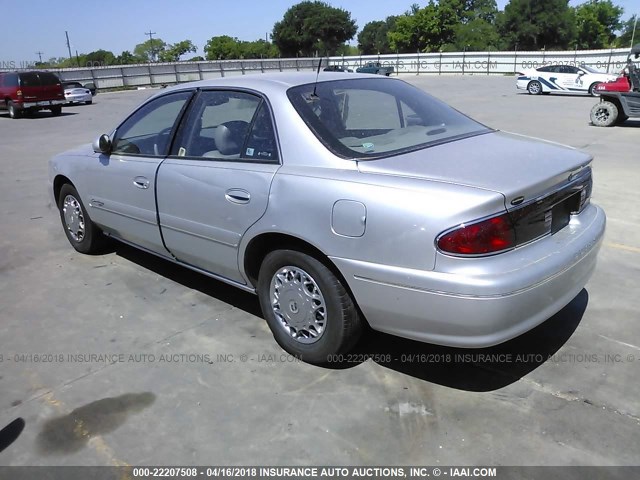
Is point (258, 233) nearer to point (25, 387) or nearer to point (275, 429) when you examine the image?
point (275, 429)

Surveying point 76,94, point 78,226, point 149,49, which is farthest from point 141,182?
point 149,49

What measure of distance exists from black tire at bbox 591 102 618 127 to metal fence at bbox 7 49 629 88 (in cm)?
2357

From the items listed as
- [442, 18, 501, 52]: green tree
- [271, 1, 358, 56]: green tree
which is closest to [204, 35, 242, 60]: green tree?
[271, 1, 358, 56]: green tree

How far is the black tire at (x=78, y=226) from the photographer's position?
5.16 metres

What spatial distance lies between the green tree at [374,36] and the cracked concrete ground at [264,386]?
4589 inches

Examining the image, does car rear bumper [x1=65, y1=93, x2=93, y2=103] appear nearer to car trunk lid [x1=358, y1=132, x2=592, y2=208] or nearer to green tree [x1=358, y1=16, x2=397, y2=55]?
car trunk lid [x1=358, y1=132, x2=592, y2=208]

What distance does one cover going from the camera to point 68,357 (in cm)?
354

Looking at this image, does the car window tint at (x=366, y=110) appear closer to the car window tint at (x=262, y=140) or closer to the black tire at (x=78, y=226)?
the car window tint at (x=262, y=140)

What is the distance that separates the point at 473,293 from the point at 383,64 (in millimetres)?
54369

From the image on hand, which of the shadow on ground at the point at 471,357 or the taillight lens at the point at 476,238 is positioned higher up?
the taillight lens at the point at 476,238

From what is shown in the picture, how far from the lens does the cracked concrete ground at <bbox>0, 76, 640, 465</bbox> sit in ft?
8.72

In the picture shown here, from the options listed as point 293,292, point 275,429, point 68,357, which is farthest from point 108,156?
point 275,429

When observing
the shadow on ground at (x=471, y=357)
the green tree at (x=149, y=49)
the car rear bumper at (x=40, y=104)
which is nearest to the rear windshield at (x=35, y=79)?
the car rear bumper at (x=40, y=104)

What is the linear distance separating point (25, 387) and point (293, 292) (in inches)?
65.7
